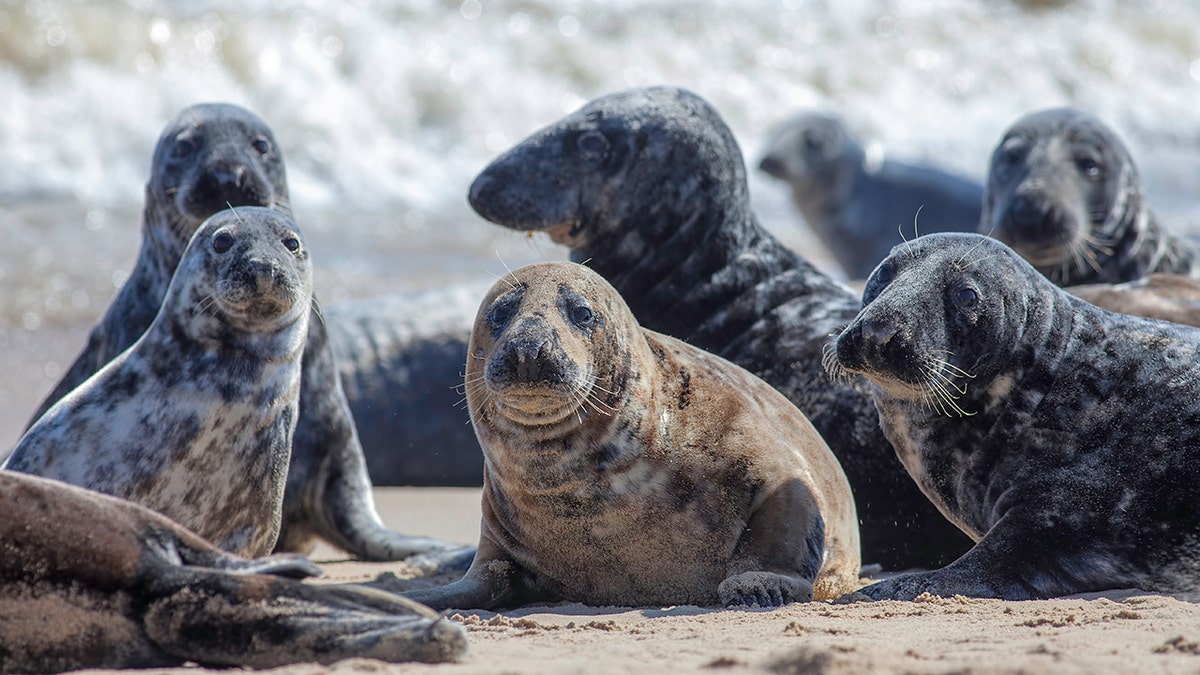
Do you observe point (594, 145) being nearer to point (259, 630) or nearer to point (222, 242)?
point (222, 242)

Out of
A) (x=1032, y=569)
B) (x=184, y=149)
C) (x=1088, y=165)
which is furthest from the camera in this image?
(x=1088, y=165)

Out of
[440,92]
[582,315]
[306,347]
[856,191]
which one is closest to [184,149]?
[306,347]

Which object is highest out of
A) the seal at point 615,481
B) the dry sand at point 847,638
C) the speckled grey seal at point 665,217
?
the speckled grey seal at point 665,217

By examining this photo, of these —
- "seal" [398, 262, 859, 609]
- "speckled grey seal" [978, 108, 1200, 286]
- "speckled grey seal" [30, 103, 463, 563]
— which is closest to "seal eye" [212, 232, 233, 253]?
"seal" [398, 262, 859, 609]

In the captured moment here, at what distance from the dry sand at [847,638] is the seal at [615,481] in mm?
138

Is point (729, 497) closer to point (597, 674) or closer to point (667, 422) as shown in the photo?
point (667, 422)

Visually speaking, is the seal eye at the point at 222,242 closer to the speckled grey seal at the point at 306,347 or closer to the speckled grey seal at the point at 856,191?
the speckled grey seal at the point at 306,347

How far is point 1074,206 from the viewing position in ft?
24.4

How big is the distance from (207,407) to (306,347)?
1.62 m

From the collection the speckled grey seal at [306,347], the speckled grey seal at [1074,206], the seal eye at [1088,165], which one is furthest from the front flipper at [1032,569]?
the seal eye at [1088,165]

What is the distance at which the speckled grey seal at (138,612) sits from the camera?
9.96 ft

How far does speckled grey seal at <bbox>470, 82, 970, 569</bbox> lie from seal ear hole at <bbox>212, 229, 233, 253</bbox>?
5.45 feet

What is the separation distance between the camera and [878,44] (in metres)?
24.3

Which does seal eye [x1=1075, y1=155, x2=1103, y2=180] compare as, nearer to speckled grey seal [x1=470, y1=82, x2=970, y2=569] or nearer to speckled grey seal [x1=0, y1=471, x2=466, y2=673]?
speckled grey seal [x1=470, y1=82, x2=970, y2=569]
